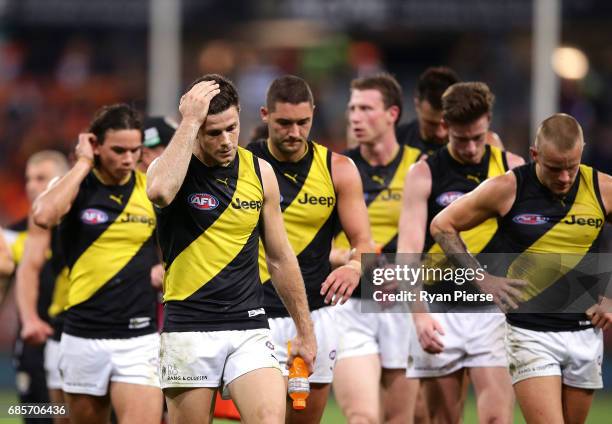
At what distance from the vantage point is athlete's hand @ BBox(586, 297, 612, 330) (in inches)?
301

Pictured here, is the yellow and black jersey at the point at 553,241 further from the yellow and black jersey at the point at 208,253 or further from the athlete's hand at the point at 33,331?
the athlete's hand at the point at 33,331

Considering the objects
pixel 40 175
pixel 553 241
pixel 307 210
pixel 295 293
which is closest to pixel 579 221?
pixel 553 241

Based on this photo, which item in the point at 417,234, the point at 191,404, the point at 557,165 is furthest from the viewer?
the point at 417,234

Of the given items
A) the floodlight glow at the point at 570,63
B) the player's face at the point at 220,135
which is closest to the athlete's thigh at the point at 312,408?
the player's face at the point at 220,135

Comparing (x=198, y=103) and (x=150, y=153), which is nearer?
(x=198, y=103)

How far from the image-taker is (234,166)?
22.4 ft

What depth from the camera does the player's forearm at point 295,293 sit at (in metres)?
6.92

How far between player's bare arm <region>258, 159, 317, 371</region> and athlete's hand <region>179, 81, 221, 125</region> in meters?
0.58

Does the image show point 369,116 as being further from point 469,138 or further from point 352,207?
point 352,207

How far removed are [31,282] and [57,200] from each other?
1385mm

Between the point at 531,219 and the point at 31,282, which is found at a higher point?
the point at 531,219

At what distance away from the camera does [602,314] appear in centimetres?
765

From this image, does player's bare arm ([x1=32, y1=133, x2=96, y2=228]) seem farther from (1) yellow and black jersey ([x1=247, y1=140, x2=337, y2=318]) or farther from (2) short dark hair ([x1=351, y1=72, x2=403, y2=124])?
(2) short dark hair ([x1=351, y1=72, x2=403, y2=124])

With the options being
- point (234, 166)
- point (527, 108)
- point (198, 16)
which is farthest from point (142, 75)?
point (234, 166)
